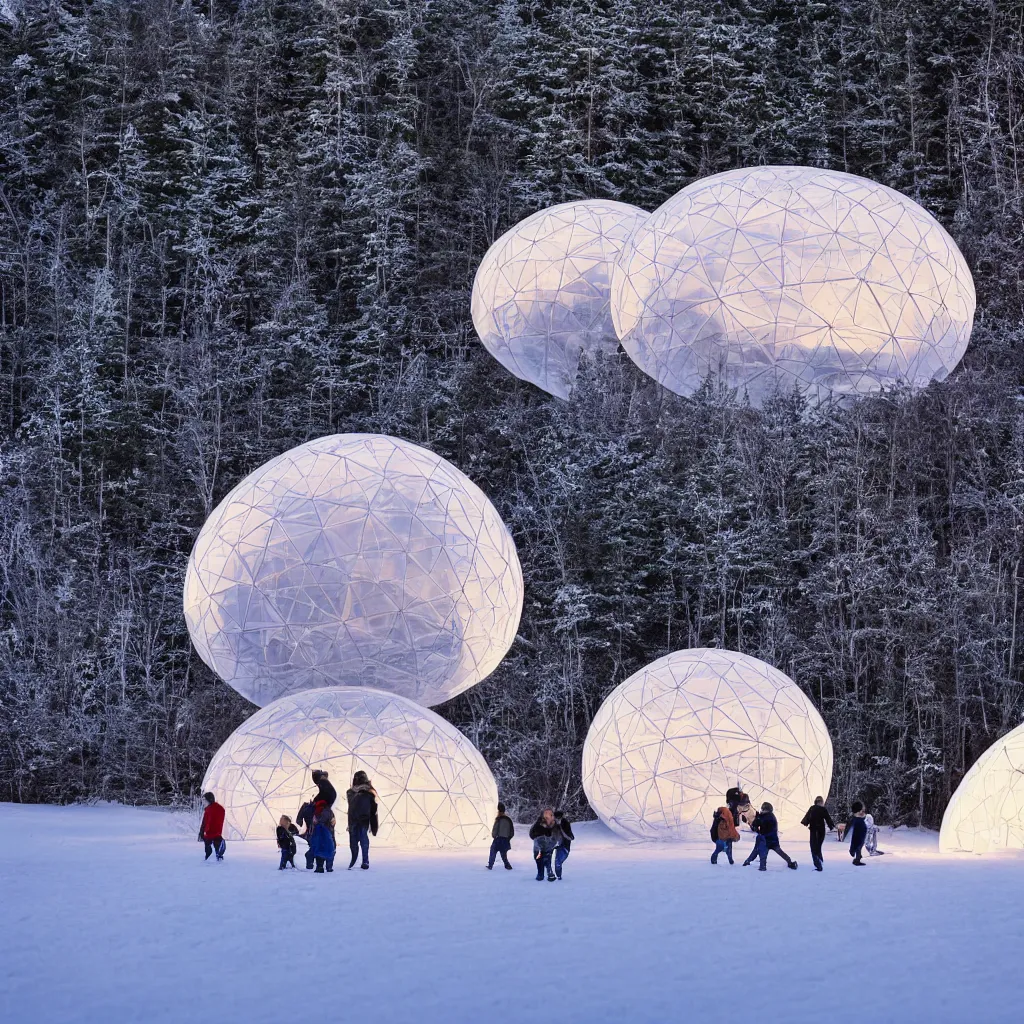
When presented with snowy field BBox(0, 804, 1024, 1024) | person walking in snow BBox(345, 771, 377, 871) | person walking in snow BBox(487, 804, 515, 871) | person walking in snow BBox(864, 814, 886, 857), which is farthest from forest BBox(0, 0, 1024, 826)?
snowy field BBox(0, 804, 1024, 1024)

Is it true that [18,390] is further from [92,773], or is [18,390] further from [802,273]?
[802,273]

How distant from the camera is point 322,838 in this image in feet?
39.5

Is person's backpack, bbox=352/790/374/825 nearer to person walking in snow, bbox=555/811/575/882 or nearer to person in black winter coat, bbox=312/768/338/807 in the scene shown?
person in black winter coat, bbox=312/768/338/807

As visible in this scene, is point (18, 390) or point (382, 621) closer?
point (382, 621)

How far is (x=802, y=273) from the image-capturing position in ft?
68.5

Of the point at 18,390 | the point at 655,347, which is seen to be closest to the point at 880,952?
the point at 655,347

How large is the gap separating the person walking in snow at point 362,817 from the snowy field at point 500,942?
267 mm

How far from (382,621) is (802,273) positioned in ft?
30.0

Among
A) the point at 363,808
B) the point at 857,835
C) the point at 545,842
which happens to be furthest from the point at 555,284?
the point at 545,842

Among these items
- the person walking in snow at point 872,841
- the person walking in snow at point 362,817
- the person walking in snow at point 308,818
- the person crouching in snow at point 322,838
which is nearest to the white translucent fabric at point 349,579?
the person walking in snow at point 362,817

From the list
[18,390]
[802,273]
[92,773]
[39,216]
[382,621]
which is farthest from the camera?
[39,216]

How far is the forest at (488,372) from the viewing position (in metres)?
21.1

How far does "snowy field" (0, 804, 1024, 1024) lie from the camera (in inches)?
251

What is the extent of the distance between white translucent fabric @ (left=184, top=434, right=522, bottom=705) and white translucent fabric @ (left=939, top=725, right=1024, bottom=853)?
5.42m
